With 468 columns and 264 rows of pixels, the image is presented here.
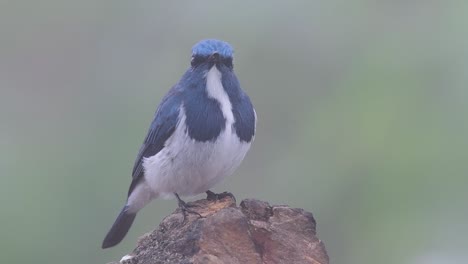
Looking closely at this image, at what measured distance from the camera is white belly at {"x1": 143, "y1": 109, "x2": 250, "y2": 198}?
718cm

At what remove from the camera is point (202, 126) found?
23.6 ft

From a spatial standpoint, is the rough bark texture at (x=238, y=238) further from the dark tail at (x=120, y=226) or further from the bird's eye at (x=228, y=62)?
the dark tail at (x=120, y=226)

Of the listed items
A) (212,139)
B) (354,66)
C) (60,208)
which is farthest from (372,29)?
(212,139)

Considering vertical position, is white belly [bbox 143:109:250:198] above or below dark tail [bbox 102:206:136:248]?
above

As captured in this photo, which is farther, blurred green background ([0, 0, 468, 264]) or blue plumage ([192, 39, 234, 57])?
blurred green background ([0, 0, 468, 264])

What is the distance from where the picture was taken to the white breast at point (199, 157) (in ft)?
23.6

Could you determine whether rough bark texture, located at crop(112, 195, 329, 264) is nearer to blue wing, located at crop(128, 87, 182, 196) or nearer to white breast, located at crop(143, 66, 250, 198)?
white breast, located at crop(143, 66, 250, 198)

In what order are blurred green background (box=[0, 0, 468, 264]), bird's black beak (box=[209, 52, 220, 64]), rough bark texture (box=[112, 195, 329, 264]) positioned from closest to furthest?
rough bark texture (box=[112, 195, 329, 264]), bird's black beak (box=[209, 52, 220, 64]), blurred green background (box=[0, 0, 468, 264])

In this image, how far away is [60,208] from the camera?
34.7 feet

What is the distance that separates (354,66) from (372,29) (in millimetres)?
969

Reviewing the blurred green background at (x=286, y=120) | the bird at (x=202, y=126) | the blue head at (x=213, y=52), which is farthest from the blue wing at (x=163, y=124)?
the blurred green background at (x=286, y=120)

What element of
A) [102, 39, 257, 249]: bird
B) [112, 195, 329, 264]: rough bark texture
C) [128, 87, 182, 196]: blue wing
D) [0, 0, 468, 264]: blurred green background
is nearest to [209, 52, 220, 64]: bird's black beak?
[102, 39, 257, 249]: bird

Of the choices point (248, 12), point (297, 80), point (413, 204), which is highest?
point (248, 12)

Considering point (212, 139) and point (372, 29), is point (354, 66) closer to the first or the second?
point (372, 29)
